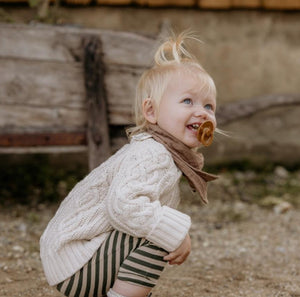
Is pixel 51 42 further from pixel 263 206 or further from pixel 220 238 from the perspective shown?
pixel 263 206

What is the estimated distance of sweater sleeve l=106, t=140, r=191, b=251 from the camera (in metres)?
1.74

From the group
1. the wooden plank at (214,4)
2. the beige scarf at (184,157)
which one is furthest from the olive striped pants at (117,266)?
the wooden plank at (214,4)

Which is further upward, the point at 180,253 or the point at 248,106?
the point at 180,253

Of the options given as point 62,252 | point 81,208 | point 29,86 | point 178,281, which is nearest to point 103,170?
point 81,208

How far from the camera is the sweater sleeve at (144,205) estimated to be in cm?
174

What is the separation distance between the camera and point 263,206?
392cm

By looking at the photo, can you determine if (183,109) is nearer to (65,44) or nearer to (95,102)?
(95,102)

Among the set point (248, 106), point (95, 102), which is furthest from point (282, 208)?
point (95, 102)

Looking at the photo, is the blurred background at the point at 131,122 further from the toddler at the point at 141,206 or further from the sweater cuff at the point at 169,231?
the sweater cuff at the point at 169,231

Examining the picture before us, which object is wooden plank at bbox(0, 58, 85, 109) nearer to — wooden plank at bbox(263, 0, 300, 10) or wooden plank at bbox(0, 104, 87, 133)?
wooden plank at bbox(0, 104, 87, 133)

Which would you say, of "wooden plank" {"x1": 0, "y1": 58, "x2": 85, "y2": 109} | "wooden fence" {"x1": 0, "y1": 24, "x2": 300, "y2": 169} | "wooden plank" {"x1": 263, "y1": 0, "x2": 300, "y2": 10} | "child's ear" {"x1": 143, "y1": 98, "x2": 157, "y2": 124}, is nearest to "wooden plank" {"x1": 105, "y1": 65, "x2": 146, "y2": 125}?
"wooden fence" {"x1": 0, "y1": 24, "x2": 300, "y2": 169}

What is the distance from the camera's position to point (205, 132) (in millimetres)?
1911

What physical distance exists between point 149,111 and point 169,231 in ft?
1.60

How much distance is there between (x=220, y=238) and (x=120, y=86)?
1087mm
